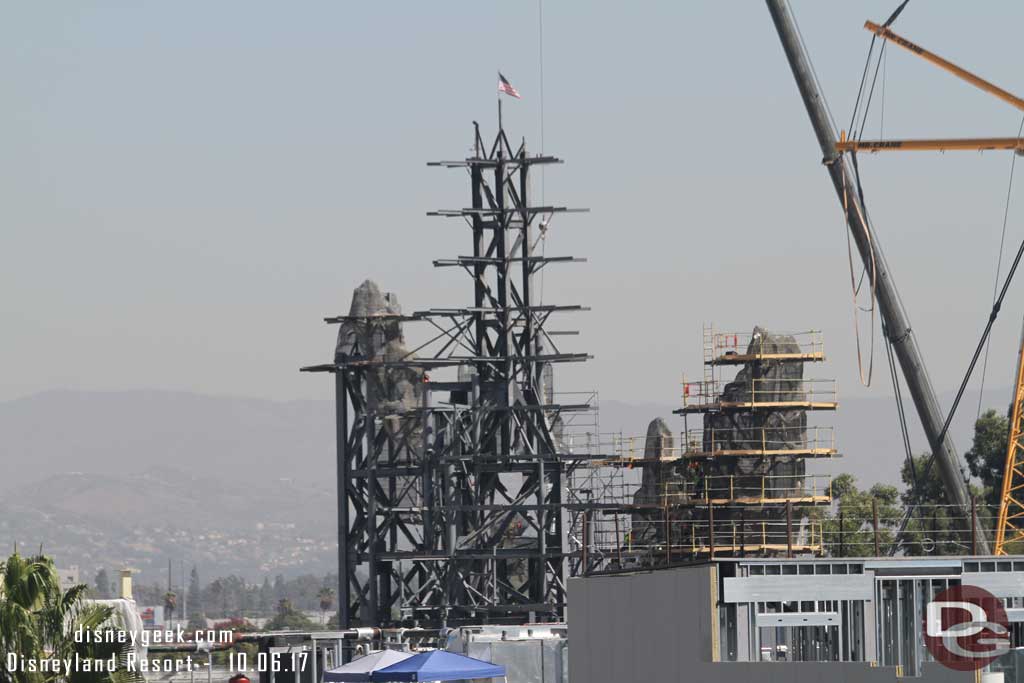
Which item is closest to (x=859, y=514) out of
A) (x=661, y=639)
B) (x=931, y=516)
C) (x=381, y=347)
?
(x=931, y=516)

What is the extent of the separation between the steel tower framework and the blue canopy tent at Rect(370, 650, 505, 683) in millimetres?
30174

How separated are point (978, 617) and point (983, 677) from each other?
914 cm

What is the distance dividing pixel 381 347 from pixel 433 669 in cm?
4090

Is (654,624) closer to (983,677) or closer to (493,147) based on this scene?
(983,677)

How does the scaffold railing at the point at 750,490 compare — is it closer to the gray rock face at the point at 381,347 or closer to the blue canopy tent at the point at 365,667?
the gray rock face at the point at 381,347

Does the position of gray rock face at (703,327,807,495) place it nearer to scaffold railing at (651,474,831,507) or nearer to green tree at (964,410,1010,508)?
scaffold railing at (651,474,831,507)

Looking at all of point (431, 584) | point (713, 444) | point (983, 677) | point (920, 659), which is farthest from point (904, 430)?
point (983, 677)

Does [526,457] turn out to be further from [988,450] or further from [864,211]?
[988,450]

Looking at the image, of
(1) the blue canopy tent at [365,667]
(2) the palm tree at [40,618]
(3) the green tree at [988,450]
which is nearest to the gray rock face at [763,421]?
(3) the green tree at [988,450]

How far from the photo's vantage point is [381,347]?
82000 mm

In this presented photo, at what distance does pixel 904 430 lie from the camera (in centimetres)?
6969

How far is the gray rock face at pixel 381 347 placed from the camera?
8069 cm

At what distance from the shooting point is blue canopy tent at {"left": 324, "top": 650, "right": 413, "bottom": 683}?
42.5 meters

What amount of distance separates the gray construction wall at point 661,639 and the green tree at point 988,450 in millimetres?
64679
